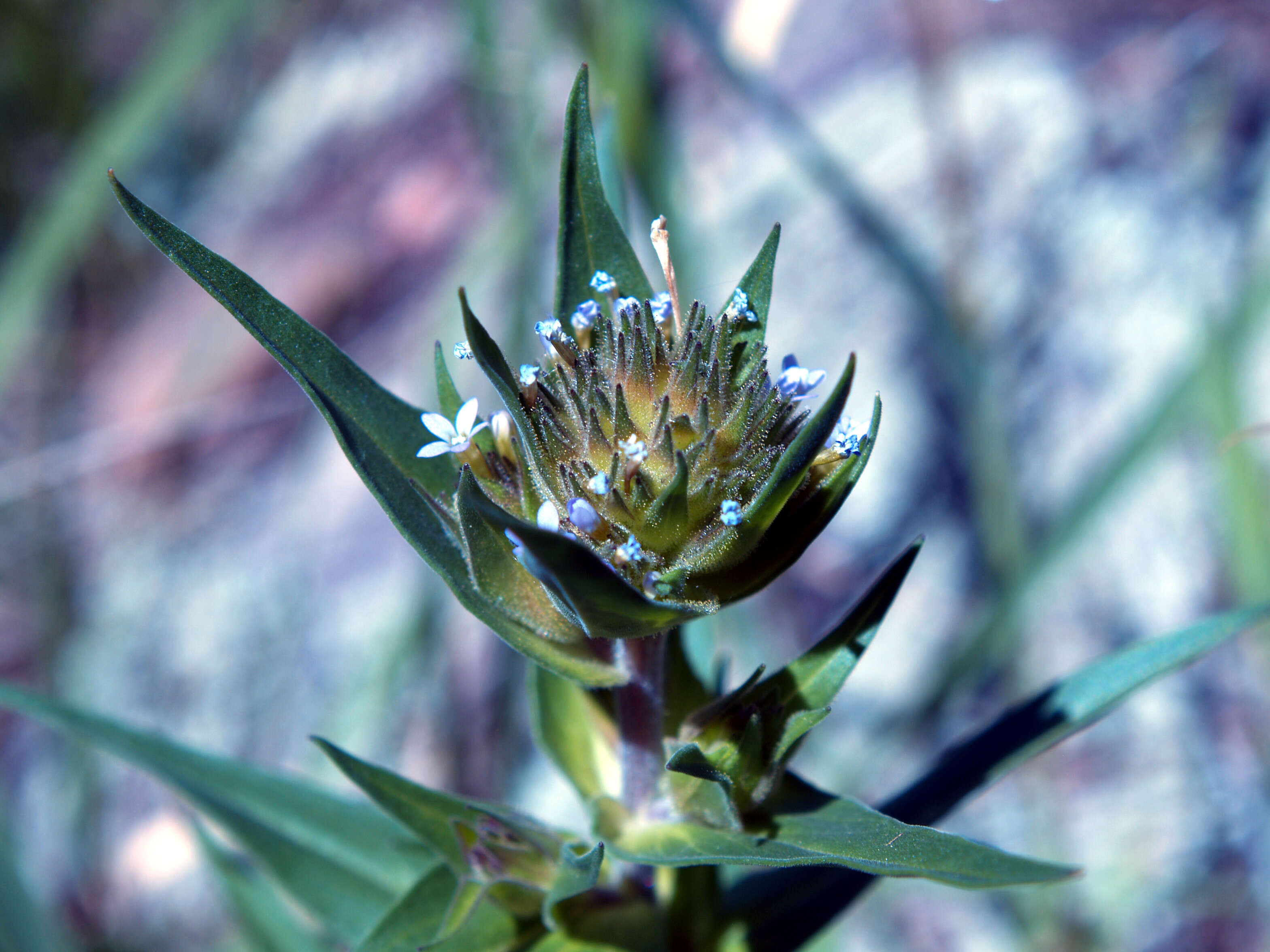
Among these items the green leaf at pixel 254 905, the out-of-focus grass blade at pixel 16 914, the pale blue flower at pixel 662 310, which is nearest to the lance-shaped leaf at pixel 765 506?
the pale blue flower at pixel 662 310

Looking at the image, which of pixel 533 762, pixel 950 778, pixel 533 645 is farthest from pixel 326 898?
pixel 533 762

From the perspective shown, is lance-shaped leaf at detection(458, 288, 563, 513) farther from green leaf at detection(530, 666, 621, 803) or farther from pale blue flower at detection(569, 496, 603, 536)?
green leaf at detection(530, 666, 621, 803)

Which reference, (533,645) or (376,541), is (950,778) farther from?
(376,541)

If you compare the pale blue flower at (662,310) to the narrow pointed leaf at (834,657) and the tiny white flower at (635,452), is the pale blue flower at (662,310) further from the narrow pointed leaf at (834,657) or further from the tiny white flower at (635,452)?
the narrow pointed leaf at (834,657)

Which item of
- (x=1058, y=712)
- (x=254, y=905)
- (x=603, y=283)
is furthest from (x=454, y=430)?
(x=254, y=905)

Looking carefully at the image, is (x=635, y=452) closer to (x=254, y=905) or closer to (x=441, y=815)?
(x=441, y=815)
